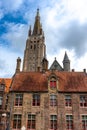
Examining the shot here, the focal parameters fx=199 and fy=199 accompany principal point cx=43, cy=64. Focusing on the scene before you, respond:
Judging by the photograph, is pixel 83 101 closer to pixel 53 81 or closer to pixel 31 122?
pixel 53 81

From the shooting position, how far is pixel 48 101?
24.9 meters

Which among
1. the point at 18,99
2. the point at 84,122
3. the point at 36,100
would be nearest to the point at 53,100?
the point at 36,100

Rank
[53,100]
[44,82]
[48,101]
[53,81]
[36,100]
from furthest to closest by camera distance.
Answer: [44,82], [53,81], [53,100], [36,100], [48,101]

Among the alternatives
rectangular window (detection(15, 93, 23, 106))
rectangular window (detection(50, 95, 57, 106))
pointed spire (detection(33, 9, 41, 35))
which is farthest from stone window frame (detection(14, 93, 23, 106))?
pointed spire (detection(33, 9, 41, 35))

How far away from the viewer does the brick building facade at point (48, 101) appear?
78.1ft

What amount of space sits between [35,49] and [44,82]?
53.8 meters

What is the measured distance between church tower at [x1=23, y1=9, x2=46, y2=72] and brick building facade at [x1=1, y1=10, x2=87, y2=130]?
44.0 metres

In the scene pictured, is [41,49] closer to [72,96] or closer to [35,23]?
[35,23]

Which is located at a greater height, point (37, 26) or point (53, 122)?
point (37, 26)

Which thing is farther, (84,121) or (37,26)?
(37,26)

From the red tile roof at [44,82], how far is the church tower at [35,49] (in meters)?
42.6

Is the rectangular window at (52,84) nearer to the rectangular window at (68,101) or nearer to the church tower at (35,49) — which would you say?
the rectangular window at (68,101)

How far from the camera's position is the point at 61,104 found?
24797mm

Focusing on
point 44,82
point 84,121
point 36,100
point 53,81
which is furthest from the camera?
point 44,82
